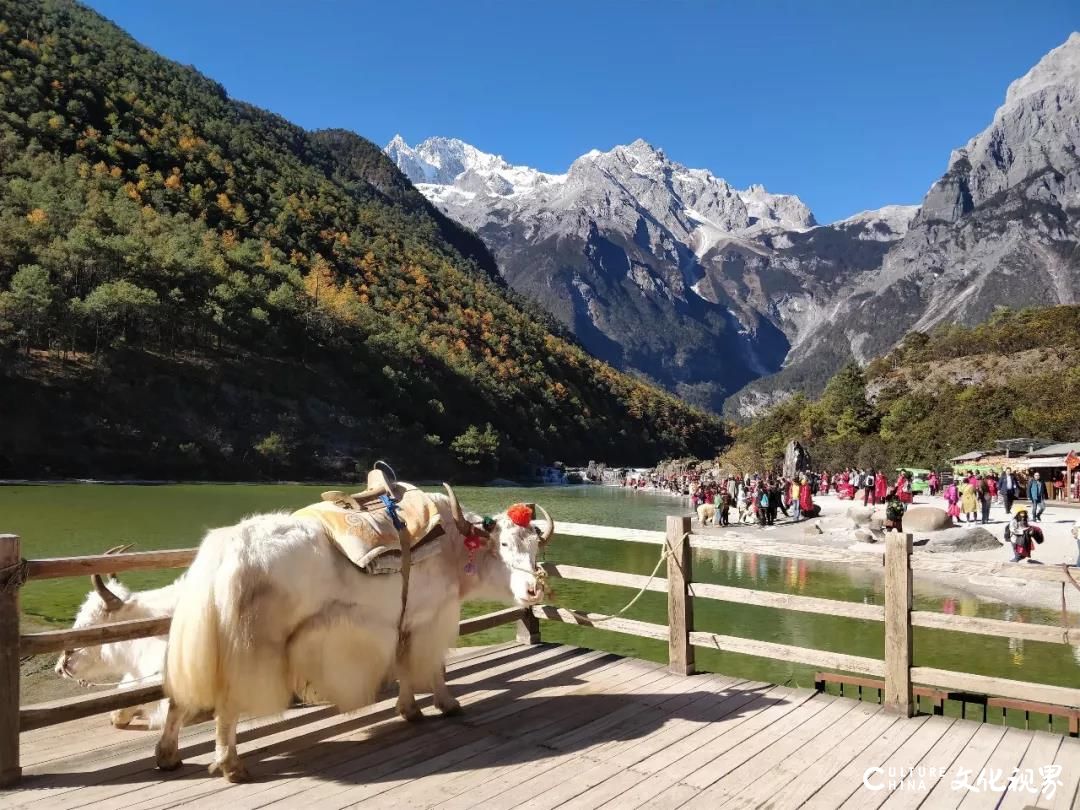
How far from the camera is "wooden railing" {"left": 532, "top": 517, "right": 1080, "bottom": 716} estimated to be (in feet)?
13.3

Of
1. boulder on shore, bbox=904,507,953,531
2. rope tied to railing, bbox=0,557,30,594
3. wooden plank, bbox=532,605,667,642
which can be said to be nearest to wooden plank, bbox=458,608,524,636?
wooden plank, bbox=532,605,667,642

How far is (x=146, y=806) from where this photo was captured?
3197 millimetres

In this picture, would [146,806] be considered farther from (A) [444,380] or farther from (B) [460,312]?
(B) [460,312]

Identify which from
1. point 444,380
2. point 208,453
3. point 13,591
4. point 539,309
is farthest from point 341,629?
point 539,309

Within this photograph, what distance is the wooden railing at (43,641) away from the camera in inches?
131

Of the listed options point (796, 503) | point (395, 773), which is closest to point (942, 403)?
point (796, 503)

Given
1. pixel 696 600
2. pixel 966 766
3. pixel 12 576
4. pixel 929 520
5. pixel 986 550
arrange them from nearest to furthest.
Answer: pixel 12 576 < pixel 966 766 < pixel 696 600 < pixel 986 550 < pixel 929 520

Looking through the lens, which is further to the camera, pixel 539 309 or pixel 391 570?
pixel 539 309

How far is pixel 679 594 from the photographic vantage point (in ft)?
16.9

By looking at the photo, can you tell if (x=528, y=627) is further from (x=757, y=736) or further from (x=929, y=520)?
(x=929, y=520)

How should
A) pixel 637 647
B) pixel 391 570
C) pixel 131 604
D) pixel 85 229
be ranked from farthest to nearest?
pixel 85 229 < pixel 637 647 < pixel 131 604 < pixel 391 570

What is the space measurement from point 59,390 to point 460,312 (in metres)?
67.7

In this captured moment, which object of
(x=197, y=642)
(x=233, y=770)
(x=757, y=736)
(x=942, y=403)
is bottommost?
(x=757, y=736)

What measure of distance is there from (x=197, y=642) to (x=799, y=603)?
3.49 meters
